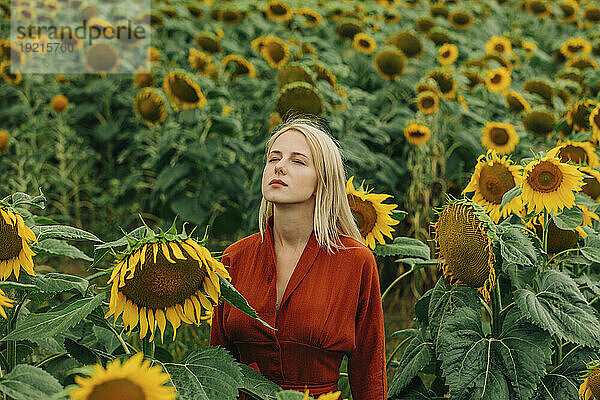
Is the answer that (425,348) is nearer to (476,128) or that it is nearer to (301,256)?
(301,256)

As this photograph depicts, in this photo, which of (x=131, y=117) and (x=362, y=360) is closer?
(x=362, y=360)

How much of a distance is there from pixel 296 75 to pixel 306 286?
5.78 feet

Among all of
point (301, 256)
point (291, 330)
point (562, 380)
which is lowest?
point (562, 380)

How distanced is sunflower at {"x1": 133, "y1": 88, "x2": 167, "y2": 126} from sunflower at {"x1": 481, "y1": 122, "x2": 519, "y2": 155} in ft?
5.51

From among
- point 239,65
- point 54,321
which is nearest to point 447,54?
point 239,65

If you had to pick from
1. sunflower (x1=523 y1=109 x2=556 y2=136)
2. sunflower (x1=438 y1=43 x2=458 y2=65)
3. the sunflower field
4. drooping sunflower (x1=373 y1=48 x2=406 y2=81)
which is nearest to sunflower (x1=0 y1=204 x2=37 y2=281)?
the sunflower field

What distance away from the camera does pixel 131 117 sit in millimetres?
5078

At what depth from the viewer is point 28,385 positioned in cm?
131

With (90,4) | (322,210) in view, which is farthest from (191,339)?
(90,4)

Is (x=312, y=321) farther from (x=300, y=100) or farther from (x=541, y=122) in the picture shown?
(x=541, y=122)

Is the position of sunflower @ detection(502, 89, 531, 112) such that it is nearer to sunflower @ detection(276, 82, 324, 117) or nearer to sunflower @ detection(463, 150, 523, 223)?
sunflower @ detection(276, 82, 324, 117)

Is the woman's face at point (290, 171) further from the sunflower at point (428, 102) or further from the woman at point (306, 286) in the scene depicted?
the sunflower at point (428, 102)

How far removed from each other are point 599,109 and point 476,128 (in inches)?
49.8

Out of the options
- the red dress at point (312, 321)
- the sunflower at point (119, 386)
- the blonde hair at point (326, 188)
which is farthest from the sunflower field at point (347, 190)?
the blonde hair at point (326, 188)
